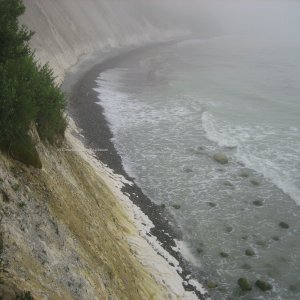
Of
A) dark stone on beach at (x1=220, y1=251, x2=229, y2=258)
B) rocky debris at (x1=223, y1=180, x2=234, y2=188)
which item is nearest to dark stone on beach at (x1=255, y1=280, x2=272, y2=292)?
dark stone on beach at (x1=220, y1=251, x2=229, y2=258)

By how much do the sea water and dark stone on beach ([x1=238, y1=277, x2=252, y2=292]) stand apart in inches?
9.1

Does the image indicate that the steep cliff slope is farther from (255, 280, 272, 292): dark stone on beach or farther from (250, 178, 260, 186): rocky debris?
(250, 178, 260, 186): rocky debris

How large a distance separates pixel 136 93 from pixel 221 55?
1698 inches

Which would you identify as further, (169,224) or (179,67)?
(179,67)

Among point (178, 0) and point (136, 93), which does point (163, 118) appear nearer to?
point (136, 93)

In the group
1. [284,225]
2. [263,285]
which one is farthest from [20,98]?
[284,225]

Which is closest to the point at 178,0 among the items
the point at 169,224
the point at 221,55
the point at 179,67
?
the point at 221,55

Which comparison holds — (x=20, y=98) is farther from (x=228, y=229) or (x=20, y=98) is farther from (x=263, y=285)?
(x=228, y=229)

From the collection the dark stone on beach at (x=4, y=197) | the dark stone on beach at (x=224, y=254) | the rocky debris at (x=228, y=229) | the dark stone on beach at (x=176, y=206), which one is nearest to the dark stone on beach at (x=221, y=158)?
the dark stone on beach at (x=176, y=206)

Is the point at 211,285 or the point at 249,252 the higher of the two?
the point at 211,285

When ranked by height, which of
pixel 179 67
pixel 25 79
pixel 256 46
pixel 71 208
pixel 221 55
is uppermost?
pixel 25 79

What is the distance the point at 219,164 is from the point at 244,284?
40.8 feet

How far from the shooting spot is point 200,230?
68.3 feet

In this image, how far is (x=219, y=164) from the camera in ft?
93.2
